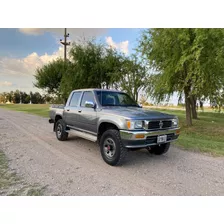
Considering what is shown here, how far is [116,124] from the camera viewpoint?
13.6 feet

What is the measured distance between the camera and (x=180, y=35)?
791cm

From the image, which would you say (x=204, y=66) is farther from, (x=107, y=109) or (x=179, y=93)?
(x=107, y=109)

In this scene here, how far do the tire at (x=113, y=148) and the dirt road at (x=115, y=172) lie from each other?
0.60ft

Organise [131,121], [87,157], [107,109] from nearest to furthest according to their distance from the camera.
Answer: [131,121]
[107,109]
[87,157]

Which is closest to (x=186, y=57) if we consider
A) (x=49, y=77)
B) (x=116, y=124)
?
(x=116, y=124)

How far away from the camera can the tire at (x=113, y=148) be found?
4.08 metres

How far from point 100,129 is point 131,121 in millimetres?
1231

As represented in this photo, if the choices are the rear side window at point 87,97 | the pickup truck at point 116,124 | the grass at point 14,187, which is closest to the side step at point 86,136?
the pickup truck at point 116,124

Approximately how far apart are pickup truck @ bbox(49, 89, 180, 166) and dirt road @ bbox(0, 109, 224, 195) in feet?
1.48

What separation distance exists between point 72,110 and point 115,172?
9.51ft

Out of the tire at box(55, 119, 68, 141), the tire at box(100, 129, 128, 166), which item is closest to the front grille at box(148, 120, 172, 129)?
the tire at box(100, 129, 128, 166)

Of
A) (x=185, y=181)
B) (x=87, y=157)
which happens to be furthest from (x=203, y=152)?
(x=87, y=157)

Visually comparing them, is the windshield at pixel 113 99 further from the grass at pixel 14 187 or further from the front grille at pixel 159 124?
the grass at pixel 14 187

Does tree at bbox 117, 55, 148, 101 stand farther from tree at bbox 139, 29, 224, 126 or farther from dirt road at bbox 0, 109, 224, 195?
dirt road at bbox 0, 109, 224, 195
